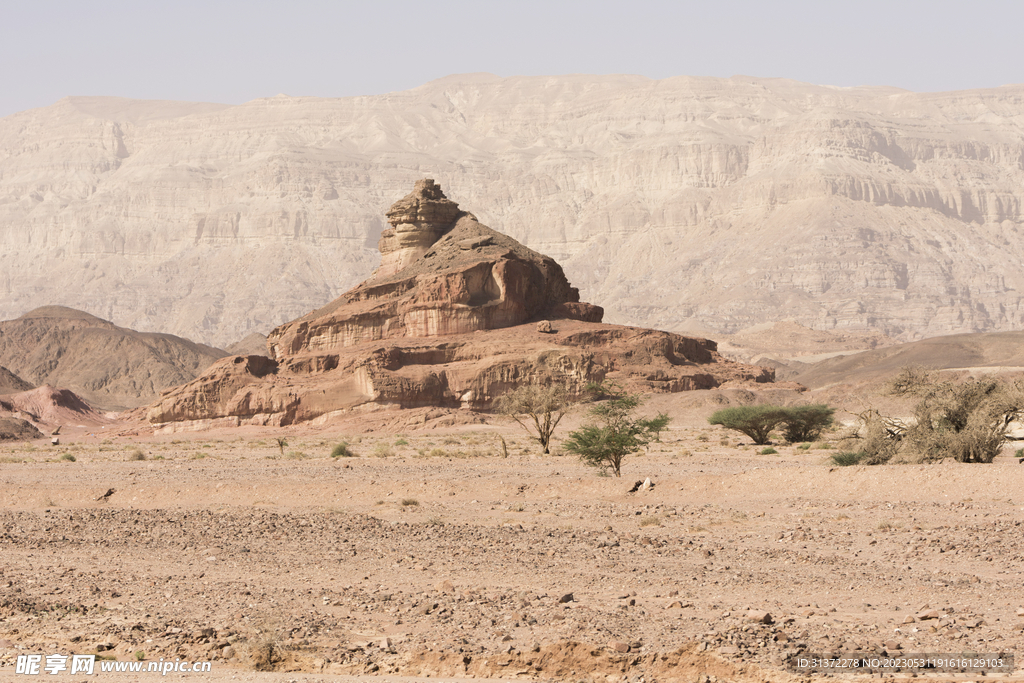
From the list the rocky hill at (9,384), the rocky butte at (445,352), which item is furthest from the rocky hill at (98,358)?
the rocky butte at (445,352)

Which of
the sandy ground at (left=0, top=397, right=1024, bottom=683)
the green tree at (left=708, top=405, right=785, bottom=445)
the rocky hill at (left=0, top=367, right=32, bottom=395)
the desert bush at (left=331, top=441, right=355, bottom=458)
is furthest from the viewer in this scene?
the rocky hill at (left=0, top=367, right=32, bottom=395)

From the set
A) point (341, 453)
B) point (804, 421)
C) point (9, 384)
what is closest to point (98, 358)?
point (9, 384)

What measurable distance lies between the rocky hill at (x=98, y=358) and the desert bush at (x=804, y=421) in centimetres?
9936

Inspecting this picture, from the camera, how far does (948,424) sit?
29391mm

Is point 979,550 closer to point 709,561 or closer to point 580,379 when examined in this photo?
point 709,561

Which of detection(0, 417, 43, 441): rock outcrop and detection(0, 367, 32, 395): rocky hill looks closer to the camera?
detection(0, 417, 43, 441): rock outcrop

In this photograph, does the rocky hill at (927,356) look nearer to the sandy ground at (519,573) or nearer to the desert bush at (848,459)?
the desert bush at (848,459)

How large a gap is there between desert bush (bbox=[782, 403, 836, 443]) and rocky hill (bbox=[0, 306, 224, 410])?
99.4 meters

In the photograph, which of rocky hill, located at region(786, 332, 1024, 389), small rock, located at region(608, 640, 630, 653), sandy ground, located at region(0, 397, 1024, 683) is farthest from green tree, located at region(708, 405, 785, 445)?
rocky hill, located at region(786, 332, 1024, 389)

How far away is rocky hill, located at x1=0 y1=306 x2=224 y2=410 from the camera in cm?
14125

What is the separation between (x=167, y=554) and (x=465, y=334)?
2173 inches

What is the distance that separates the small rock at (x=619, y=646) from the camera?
40.5 feet

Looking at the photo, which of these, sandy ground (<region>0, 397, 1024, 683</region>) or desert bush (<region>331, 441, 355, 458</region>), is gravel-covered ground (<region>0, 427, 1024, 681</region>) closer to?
sandy ground (<region>0, 397, 1024, 683</region>)

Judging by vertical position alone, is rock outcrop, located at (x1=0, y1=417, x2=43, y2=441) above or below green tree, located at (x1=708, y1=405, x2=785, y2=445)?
below
